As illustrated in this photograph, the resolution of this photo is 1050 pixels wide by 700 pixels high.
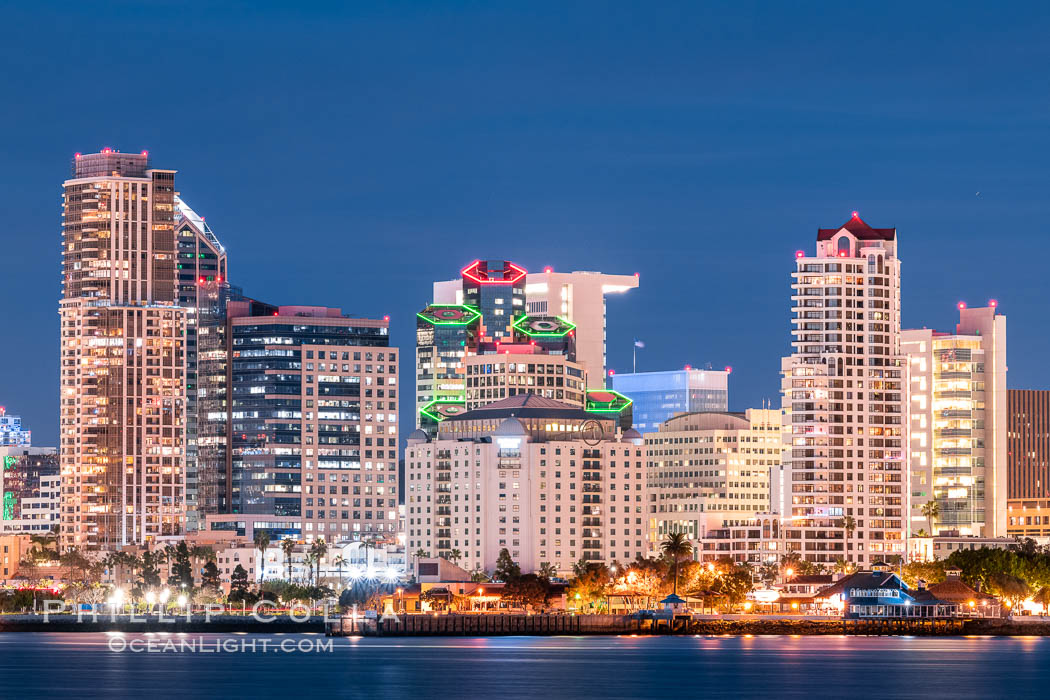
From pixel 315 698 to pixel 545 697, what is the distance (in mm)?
20705

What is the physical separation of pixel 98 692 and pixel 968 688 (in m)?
78.2

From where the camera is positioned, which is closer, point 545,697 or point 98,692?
point 545,697

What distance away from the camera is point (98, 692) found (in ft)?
652

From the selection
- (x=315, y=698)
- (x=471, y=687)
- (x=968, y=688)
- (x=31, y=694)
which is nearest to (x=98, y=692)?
(x=31, y=694)

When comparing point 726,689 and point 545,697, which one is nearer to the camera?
point 545,697

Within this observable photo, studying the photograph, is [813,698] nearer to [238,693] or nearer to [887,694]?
[887,694]

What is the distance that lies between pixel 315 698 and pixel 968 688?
5838 cm

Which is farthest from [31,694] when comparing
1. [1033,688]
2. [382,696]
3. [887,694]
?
[1033,688]

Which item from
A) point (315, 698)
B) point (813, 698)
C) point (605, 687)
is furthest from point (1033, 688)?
point (315, 698)

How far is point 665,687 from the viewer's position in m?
200

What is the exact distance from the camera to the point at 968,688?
198 meters

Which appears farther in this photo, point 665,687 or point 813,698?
point 665,687

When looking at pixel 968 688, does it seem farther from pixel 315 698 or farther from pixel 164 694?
pixel 164 694

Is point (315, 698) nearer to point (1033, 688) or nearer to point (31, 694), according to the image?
point (31, 694)
